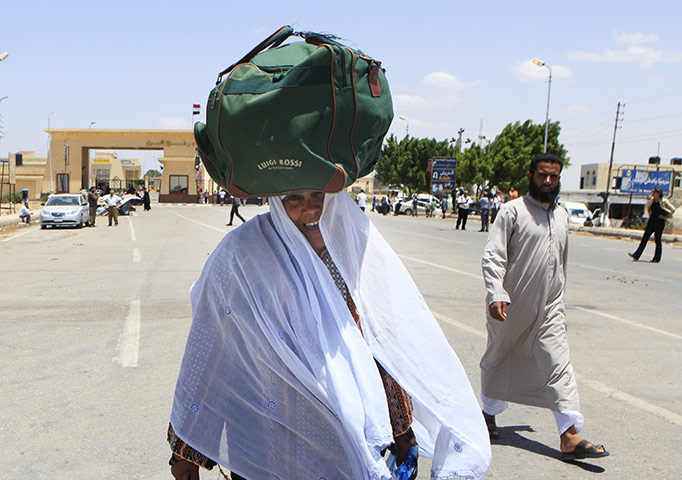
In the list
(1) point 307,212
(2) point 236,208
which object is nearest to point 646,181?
(2) point 236,208

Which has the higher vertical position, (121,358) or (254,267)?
(254,267)

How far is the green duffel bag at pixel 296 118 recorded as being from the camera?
76.7 inches

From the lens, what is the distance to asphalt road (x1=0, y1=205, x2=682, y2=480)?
12.6 feet

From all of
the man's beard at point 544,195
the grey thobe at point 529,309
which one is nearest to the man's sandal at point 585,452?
the grey thobe at point 529,309

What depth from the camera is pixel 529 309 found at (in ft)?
13.3

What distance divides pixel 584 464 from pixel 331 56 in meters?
3.03

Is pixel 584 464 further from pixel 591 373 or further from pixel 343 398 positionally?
pixel 343 398

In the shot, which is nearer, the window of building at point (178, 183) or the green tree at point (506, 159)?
the green tree at point (506, 159)

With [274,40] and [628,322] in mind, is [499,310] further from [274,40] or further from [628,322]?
[628,322]

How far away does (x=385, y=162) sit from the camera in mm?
74750

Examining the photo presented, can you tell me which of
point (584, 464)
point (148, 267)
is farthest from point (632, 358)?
point (148, 267)

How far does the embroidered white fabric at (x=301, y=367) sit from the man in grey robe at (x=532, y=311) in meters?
1.85

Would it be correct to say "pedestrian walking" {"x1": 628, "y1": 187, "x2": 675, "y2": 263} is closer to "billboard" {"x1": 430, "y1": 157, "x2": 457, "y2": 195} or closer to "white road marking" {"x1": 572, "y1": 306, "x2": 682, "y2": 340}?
"white road marking" {"x1": 572, "y1": 306, "x2": 682, "y2": 340}

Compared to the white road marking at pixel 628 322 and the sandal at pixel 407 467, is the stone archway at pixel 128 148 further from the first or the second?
the sandal at pixel 407 467
